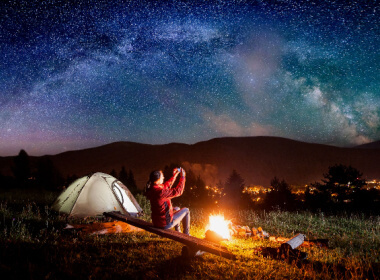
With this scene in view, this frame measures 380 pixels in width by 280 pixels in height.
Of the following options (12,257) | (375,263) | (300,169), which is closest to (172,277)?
(12,257)

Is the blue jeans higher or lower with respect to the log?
higher

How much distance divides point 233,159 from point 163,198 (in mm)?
57203

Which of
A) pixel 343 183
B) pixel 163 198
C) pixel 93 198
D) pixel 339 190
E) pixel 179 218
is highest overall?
pixel 163 198

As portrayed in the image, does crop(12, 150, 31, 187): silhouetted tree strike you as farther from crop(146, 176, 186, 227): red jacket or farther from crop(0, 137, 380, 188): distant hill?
crop(146, 176, 186, 227): red jacket

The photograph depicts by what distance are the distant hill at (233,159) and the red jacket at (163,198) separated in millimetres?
39115

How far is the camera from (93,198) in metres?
10.6

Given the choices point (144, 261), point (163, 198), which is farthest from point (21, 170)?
point (144, 261)

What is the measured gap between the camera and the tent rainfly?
1036 cm

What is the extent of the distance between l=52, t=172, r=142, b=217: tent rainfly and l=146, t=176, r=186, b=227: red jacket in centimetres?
505

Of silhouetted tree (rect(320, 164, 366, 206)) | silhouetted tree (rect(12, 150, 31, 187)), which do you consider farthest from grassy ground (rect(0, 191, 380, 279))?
silhouetted tree (rect(12, 150, 31, 187))

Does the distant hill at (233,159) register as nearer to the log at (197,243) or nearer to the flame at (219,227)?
the flame at (219,227)

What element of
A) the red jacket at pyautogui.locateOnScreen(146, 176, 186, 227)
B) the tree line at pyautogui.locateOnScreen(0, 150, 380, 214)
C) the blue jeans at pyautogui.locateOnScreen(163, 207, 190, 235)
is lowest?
the tree line at pyautogui.locateOnScreen(0, 150, 380, 214)

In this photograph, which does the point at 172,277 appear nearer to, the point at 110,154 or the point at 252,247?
the point at 252,247

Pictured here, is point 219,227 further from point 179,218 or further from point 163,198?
point 163,198
